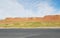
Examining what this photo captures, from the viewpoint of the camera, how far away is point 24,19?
317 ft

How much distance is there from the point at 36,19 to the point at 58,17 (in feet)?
42.6

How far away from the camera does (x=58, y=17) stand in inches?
3917

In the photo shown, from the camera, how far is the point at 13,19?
3986 inches

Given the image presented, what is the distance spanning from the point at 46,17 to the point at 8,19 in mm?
22335

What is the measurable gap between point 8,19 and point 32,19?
14.3 m

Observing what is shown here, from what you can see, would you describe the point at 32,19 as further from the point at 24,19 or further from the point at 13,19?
the point at 13,19

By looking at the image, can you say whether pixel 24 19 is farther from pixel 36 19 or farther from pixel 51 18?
pixel 51 18

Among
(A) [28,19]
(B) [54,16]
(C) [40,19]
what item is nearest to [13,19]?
(A) [28,19]

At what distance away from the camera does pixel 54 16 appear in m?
97.8

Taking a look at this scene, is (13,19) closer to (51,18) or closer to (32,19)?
(32,19)

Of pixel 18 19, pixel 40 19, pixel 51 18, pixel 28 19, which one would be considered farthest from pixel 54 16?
pixel 18 19

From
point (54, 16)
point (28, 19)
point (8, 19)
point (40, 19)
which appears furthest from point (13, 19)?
point (54, 16)

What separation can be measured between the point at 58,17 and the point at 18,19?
23501mm

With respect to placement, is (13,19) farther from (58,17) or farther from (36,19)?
(58,17)
